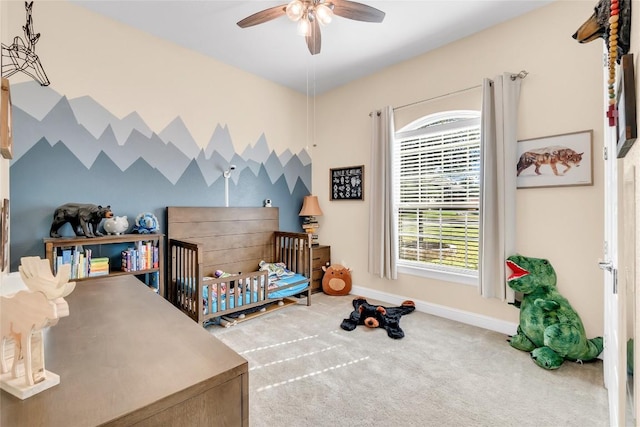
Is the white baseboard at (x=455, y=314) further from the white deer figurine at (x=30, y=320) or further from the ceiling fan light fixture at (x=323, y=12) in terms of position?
the white deer figurine at (x=30, y=320)

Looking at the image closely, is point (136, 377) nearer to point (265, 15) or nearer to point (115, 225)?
point (115, 225)

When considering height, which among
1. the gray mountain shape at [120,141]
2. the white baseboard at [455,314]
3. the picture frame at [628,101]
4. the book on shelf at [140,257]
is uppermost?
the gray mountain shape at [120,141]

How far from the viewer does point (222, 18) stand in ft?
8.96

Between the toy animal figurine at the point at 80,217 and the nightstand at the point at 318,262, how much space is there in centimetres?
240

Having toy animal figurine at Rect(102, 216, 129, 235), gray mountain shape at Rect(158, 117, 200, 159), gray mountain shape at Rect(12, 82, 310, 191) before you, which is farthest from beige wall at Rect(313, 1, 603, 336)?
toy animal figurine at Rect(102, 216, 129, 235)

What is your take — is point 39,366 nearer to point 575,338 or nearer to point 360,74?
point 575,338

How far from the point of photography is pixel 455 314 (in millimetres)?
3129

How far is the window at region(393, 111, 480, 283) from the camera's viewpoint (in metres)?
3.06

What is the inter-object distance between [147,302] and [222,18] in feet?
8.56

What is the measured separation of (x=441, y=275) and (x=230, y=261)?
239 cm

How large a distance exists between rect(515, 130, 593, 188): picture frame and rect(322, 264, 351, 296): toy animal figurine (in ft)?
7.26

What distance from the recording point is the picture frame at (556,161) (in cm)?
237

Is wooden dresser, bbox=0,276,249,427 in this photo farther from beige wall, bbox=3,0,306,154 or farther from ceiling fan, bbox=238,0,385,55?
beige wall, bbox=3,0,306,154

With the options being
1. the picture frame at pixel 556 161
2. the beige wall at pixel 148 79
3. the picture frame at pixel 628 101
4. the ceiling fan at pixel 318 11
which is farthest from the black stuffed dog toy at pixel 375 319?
the ceiling fan at pixel 318 11
